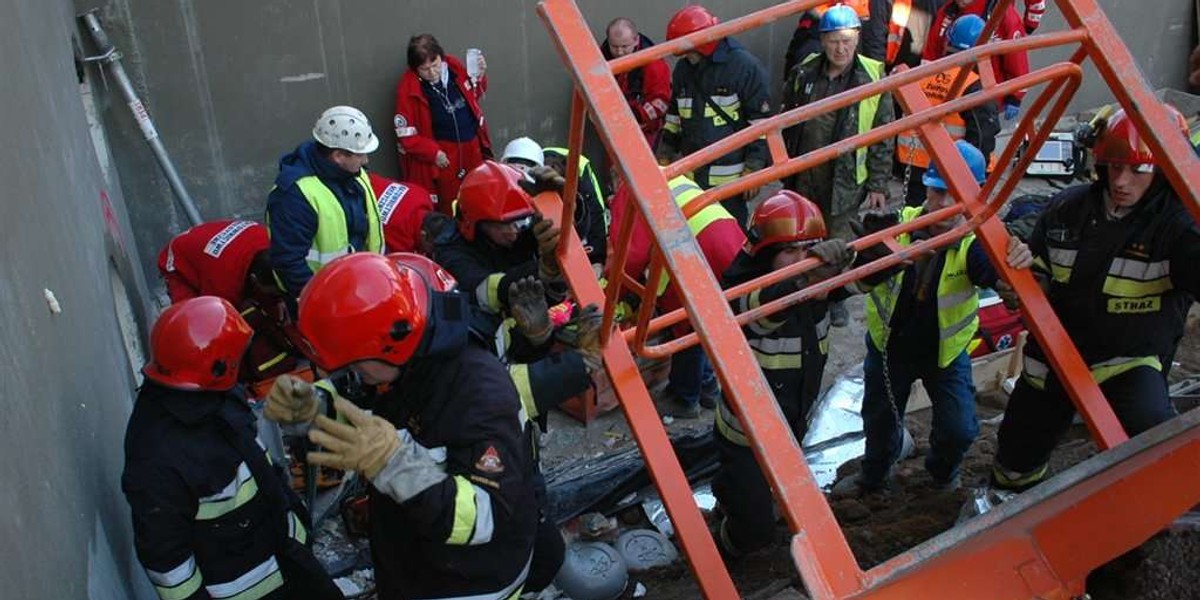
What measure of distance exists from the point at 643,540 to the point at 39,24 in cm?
348

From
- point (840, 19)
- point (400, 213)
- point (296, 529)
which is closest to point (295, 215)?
point (400, 213)

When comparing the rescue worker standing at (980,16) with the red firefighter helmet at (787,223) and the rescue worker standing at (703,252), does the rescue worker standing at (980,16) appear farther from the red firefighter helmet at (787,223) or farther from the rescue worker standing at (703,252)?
the red firefighter helmet at (787,223)

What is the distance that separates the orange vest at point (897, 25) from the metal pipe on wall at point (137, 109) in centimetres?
557

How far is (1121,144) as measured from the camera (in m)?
3.19

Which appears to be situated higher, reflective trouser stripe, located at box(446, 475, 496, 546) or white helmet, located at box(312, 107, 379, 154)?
white helmet, located at box(312, 107, 379, 154)

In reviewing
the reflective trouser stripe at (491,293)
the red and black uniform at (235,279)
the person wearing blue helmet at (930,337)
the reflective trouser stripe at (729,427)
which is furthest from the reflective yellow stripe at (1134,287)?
the red and black uniform at (235,279)

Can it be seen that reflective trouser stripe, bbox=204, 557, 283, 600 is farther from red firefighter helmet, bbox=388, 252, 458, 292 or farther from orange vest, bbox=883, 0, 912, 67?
orange vest, bbox=883, 0, 912, 67

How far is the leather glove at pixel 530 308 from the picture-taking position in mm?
3246

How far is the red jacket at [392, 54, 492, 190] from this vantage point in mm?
6469

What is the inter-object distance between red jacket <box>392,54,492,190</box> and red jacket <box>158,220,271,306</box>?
1816mm

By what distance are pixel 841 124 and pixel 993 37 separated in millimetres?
1691

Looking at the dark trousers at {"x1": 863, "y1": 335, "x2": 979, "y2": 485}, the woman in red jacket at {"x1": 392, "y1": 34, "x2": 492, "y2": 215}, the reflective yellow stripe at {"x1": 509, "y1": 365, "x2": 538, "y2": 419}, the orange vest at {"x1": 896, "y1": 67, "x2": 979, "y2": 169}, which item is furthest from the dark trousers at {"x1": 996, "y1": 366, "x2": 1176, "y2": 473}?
the woman in red jacket at {"x1": 392, "y1": 34, "x2": 492, "y2": 215}

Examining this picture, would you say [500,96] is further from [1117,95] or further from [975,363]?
[1117,95]

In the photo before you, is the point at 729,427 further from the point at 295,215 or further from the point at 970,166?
the point at 295,215
